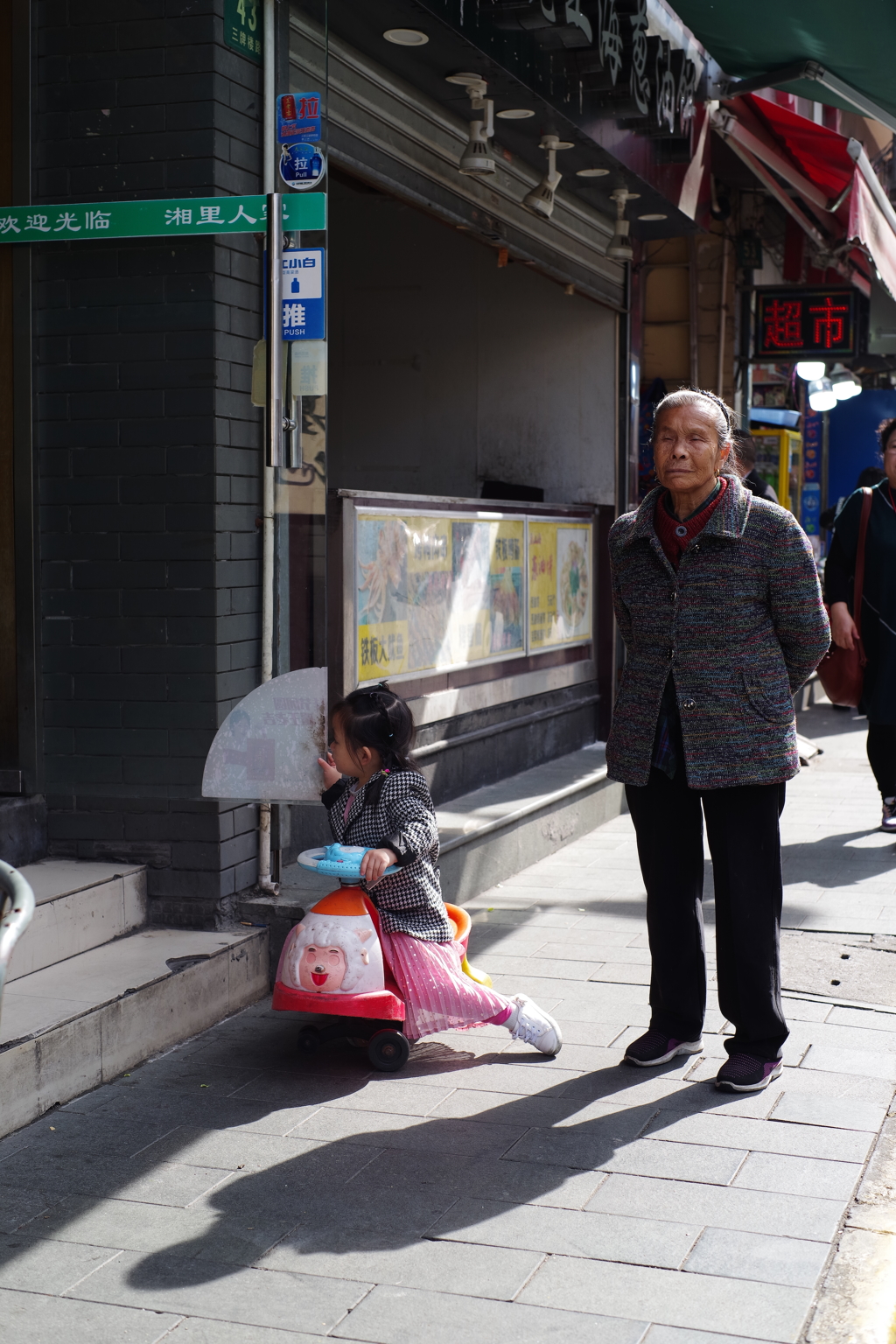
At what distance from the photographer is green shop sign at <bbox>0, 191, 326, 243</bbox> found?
483cm

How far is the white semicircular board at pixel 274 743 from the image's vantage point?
16.1 ft

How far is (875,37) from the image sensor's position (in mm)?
6082

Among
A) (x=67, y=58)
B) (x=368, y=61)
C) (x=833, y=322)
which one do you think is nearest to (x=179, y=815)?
(x=67, y=58)

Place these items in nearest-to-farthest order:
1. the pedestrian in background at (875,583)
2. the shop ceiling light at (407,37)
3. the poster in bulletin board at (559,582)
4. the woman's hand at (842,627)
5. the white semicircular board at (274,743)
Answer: the white semicircular board at (274,743)
the shop ceiling light at (407,37)
the woman's hand at (842,627)
the pedestrian in background at (875,583)
the poster in bulletin board at (559,582)

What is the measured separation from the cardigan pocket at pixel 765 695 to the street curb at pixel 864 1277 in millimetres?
1183

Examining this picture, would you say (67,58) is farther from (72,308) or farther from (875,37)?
(875,37)

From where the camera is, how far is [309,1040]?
173 inches

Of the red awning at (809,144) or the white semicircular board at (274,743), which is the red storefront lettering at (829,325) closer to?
the red awning at (809,144)

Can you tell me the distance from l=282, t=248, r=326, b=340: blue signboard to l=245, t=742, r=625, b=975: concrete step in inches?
78.4

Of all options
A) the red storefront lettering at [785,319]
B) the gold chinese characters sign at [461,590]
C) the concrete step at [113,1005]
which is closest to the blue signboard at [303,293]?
the gold chinese characters sign at [461,590]

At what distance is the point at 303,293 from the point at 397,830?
70.7 inches

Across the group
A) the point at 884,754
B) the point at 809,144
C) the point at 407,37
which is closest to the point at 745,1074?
the point at 884,754

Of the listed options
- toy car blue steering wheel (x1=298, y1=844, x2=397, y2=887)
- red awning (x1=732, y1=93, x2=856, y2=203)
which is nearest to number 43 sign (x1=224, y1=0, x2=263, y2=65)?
toy car blue steering wheel (x1=298, y1=844, x2=397, y2=887)

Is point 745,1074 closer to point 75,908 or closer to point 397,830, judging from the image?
point 397,830
